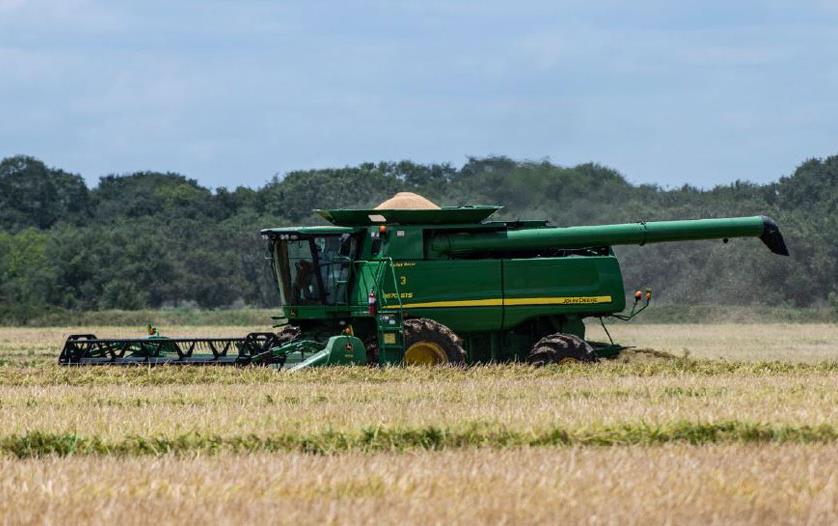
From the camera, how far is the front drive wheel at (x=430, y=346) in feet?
61.3

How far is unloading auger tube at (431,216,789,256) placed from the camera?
20.0 metres

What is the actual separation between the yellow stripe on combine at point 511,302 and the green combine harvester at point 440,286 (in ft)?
0.04

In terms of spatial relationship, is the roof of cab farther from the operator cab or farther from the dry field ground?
the dry field ground

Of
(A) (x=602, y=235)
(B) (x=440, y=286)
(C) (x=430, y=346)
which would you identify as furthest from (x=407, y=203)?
(C) (x=430, y=346)

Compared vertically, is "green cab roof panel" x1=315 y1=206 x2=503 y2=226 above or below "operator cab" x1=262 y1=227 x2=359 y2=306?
above

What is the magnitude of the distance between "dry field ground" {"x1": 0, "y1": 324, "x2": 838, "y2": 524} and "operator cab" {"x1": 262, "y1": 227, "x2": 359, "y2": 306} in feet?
9.62

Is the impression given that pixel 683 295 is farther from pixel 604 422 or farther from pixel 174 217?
pixel 604 422

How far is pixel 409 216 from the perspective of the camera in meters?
19.8

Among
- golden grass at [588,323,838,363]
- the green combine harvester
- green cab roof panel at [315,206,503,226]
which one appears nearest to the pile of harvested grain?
the green combine harvester

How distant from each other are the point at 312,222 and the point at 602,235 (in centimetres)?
4620

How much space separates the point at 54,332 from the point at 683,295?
2333 centimetres

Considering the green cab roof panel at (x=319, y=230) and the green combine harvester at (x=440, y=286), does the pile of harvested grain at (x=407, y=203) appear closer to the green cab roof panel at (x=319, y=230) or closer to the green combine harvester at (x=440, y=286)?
the green combine harvester at (x=440, y=286)

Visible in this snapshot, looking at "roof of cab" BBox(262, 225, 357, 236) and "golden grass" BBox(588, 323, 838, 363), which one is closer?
"roof of cab" BBox(262, 225, 357, 236)

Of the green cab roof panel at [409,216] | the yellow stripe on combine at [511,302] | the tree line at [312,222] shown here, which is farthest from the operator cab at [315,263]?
the tree line at [312,222]
